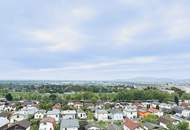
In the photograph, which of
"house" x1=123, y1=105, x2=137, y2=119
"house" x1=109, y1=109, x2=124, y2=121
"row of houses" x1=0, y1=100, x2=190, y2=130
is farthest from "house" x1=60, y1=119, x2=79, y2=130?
"house" x1=123, y1=105, x2=137, y2=119

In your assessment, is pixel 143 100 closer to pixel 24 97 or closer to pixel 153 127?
pixel 24 97

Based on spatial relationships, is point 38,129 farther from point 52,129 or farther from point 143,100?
point 143,100

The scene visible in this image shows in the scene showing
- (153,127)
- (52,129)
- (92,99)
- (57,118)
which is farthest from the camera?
(92,99)

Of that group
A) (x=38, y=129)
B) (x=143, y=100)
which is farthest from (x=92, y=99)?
(x=38, y=129)

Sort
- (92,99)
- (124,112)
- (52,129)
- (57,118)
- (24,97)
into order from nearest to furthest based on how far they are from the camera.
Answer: (52,129) → (57,118) → (124,112) → (92,99) → (24,97)

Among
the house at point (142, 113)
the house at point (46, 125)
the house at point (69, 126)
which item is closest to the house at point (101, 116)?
the house at point (142, 113)

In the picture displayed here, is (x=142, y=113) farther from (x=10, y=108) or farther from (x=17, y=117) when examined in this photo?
(x=10, y=108)

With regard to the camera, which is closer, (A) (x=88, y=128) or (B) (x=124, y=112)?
(A) (x=88, y=128)

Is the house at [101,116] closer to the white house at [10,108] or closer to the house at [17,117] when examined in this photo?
the house at [17,117]

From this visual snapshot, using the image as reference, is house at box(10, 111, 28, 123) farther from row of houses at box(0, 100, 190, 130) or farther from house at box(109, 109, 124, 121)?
house at box(109, 109, 124, 121)

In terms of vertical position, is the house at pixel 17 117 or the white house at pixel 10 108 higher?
the white house at pixel 10 108
